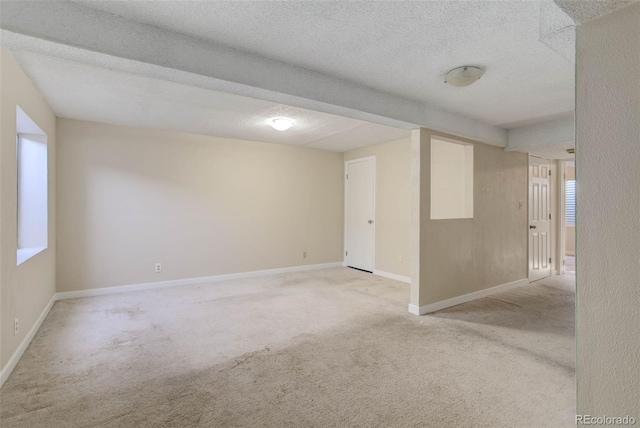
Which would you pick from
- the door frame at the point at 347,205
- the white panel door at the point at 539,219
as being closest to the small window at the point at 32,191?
the door frame at the point at 347,205

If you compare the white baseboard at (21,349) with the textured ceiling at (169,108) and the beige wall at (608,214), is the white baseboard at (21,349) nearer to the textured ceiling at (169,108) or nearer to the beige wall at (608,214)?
the textured ceiling at (169,108)

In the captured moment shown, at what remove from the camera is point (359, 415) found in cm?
177

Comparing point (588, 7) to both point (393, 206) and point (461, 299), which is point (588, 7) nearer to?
point (461, 299)

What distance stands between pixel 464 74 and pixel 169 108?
3.06 meters

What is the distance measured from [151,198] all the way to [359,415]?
4.10 metres

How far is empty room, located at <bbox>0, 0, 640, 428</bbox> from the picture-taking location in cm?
119

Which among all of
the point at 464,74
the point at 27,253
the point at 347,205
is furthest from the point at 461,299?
the point at 27,253

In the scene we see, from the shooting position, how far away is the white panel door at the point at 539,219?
4992mm

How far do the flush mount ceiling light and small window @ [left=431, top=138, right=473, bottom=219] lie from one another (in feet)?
5.54

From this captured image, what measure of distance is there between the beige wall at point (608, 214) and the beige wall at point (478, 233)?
2334 mm

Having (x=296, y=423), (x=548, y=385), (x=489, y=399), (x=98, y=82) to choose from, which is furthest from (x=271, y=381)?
(x=98, y=82)

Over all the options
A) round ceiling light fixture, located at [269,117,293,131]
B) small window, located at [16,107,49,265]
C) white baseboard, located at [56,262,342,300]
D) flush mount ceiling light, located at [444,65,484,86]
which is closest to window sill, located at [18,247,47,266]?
small window, located at [16,107,49,265]

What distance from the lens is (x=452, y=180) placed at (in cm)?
462

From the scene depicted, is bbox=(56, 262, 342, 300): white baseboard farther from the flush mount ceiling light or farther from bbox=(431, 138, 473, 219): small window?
the flush mount ceiling light
